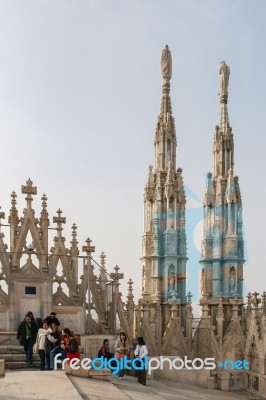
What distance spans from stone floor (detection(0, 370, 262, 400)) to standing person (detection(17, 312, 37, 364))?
2303 millimetres

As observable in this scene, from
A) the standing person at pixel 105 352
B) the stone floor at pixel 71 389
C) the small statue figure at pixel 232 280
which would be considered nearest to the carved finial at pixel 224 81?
the small statue figure at pixel 232 280

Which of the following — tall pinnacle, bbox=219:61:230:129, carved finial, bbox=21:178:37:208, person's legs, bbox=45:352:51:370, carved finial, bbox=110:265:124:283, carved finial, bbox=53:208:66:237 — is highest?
tall pinnacle, bbox=219:61:230:129

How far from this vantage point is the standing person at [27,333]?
15230 millimetres

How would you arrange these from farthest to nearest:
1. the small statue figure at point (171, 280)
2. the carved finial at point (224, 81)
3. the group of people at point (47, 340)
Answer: the carved finial at point (224, 81) → the small statue figure at point (171, 280) → the group of people at point (47, 340)

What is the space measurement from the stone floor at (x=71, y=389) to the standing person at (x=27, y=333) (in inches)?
90.7

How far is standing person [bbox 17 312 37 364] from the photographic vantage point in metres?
15.2

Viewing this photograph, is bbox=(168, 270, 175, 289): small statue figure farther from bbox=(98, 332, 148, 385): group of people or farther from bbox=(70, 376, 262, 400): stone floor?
bbox=(98, 332, 148, 385): group of people

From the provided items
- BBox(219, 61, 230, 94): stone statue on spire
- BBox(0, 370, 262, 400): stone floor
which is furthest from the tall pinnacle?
BBox(0, 370, 262, 400): stone floor

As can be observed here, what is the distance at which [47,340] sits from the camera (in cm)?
1458

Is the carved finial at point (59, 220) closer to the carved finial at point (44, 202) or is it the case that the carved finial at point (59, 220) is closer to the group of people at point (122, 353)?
the carved finial at point (44, 202)

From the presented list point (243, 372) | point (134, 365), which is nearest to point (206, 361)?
point (243, 372)

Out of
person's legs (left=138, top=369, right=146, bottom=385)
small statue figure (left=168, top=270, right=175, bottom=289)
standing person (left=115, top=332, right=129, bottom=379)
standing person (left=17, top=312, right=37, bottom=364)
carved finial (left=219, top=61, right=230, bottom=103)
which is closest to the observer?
standing person (left=115, top=332, right=129, bottom=379)

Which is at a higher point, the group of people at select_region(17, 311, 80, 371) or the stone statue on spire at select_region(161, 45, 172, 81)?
the stone statue on spire at select_region(161, 45, 172, 81)

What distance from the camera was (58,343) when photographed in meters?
14.7
